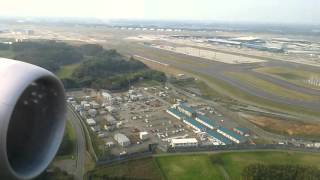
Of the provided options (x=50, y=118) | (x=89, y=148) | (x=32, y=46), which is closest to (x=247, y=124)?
(x=89, y=148)

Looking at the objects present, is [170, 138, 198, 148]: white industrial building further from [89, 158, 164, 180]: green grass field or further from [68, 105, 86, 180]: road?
[68, 105, 86, 180]: road

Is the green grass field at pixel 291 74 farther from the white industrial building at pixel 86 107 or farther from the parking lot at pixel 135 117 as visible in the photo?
the white industrial building at pixel 86 107

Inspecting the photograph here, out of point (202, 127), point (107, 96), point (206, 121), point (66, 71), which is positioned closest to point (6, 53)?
point (66, 71)

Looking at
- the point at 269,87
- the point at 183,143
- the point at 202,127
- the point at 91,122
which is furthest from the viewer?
the point at 269,87

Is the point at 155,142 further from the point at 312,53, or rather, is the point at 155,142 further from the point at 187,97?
the point at 312,53

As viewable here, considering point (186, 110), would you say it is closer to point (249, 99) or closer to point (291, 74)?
point (249, 99)
